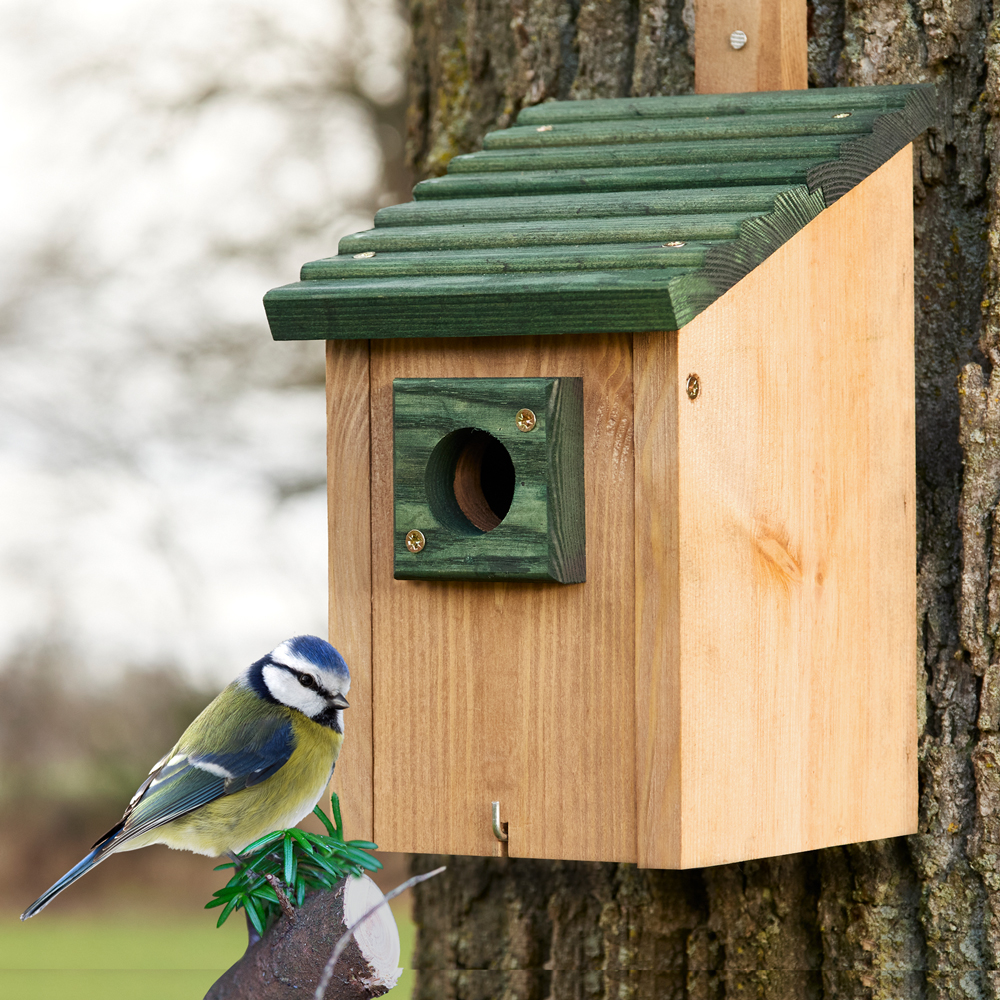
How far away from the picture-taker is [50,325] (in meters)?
5.39

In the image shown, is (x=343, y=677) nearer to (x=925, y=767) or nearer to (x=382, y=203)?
(x=925, y=767)

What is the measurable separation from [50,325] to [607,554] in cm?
425

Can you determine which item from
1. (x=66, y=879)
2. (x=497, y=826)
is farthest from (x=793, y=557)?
(x=66, y=879)

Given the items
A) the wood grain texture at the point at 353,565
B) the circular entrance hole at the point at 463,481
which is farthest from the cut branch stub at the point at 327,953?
the circular entrance hole at the point at 463,481

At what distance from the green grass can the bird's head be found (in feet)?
→ 0.78

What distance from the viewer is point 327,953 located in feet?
4.68

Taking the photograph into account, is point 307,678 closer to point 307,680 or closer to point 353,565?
point 307,680

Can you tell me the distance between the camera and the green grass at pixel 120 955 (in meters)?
1.57

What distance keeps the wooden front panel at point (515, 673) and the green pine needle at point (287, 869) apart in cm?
22

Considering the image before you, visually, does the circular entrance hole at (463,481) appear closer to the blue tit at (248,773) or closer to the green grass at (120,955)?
the blue tit at (248,773)

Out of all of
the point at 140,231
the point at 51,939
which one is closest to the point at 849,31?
the point at 51,939

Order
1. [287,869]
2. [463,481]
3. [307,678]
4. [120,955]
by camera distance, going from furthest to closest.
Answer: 1. [120,955]
2. [463,481]
3. [307,678]
4. [287,869]

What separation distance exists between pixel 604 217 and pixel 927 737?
0.95 m

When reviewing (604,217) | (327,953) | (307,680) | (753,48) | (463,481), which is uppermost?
(753,48)
